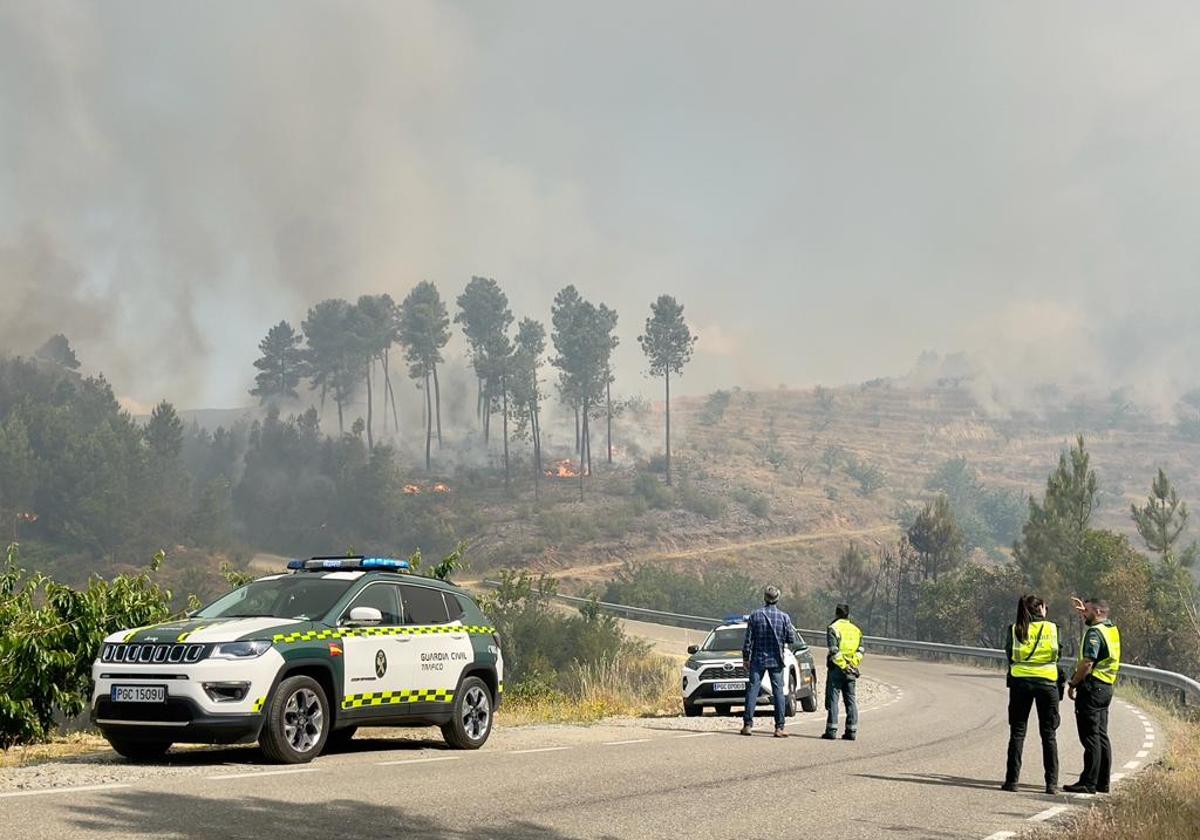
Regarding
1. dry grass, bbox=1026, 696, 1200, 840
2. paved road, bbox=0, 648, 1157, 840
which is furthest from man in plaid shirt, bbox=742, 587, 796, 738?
dry grass, bbox=1026, 696, 1200, 840

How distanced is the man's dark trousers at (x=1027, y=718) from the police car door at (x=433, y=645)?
5.55 metres

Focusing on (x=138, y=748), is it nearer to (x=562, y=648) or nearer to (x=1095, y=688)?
(x=1095, y=688)

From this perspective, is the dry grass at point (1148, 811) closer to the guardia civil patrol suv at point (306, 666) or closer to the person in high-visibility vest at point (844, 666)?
the person in high-visibility vest at point (844, 666)

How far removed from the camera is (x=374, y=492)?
123250 mm

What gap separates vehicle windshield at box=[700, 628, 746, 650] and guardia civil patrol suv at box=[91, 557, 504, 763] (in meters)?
9.60

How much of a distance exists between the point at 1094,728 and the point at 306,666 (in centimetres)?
744

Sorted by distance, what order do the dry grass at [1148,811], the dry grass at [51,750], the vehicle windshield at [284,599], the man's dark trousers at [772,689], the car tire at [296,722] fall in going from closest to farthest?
1. the dry grass at [1148,811]
2. the car tire at [296,722]
3. the dry grass at [51,750]
4. the vehicle windshield at [284,599]
5. the man's dark trousers at [772,689]

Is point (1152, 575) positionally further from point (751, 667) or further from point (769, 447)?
point (769, 447)

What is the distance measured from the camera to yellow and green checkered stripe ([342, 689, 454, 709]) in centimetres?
1305

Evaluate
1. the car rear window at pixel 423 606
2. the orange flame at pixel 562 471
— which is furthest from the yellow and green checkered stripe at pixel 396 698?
the orange flame at pixel 562 471

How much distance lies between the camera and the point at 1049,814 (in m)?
11.5

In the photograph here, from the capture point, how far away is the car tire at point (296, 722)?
39.7 ft

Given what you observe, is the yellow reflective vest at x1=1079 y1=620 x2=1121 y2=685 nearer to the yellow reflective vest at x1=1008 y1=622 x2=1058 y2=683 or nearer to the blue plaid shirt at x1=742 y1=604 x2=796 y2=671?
the yellow reflective vest at x1=1008 y1=622 x2=1058 y2=683

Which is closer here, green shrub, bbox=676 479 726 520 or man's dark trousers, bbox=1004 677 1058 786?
man's dark trousers, bbox=1004 677 1058 786
